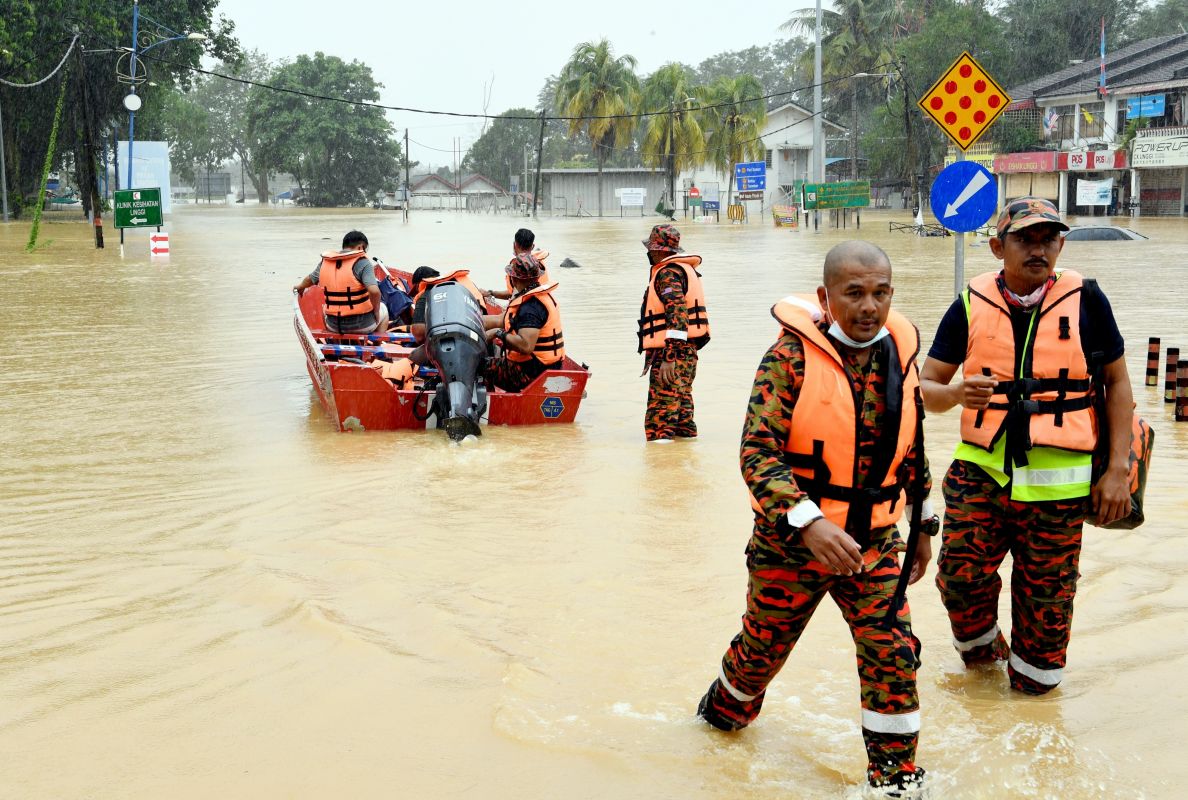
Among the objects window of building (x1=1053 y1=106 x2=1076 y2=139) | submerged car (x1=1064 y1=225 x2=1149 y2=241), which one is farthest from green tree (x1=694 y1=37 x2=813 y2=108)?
submerged car (x1=1064 y1=225 x2=1149 y2=241)

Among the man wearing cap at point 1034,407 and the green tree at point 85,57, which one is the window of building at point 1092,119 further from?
the man wearing cap at point 1034,407

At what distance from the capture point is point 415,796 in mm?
4027

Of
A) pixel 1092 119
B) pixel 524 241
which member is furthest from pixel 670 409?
pixel 1092 119

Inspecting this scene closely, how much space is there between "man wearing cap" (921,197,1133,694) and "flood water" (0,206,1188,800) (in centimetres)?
61

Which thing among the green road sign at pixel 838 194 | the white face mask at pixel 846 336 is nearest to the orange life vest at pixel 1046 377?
the white face mask at pixel 846 336

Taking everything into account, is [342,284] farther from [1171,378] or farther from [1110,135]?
[1110,135]

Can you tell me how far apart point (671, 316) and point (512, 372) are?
1872 millimetres

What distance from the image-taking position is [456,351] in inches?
376

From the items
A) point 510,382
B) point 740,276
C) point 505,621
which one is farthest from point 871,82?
point 505,621

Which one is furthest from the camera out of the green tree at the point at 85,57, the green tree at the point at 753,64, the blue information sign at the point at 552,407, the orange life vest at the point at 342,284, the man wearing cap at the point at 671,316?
the green tree at the point at 753,64

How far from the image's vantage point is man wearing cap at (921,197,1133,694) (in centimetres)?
414

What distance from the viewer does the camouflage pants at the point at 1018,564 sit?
4211 millimetres

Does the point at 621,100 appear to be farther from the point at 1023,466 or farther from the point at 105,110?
the point at 1023,466

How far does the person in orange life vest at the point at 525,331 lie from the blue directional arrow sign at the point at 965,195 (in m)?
3.21
